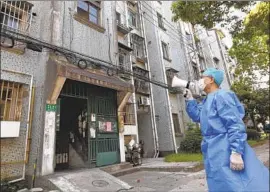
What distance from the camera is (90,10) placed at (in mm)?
7957

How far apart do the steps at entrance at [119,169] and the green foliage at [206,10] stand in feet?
16.1

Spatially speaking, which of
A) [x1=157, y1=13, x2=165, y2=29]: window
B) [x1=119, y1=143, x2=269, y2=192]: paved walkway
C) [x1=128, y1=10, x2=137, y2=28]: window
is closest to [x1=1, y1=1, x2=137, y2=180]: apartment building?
[x1=119, y1=143, x2=269, y2=192]: paved walkway

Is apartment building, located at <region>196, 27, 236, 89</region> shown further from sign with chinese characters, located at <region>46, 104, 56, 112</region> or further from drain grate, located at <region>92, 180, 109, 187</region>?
drain grate, located at <region>92, 180, 109, 187</region>

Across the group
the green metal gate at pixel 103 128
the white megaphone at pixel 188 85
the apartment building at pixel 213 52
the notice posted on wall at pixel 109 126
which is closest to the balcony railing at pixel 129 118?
the green metal gate at pixel 103 128

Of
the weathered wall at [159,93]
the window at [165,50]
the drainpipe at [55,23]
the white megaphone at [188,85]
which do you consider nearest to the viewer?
the white megaphone at [188,85]

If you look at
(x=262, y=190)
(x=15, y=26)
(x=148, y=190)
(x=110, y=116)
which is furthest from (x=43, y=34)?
(x=262, y=190)

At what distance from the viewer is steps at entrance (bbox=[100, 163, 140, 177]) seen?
6.27m

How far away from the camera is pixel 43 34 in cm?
617

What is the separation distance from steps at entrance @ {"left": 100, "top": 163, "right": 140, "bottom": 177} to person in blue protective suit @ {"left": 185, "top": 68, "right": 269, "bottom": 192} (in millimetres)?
4677

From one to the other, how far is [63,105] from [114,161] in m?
2.58

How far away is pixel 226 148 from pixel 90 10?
7.48m

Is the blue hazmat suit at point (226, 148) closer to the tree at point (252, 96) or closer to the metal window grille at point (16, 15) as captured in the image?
the metal window grille at point (16, 15)

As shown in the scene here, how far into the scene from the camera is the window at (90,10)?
24.8 ft

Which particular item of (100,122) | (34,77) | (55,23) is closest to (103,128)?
(100,122)
